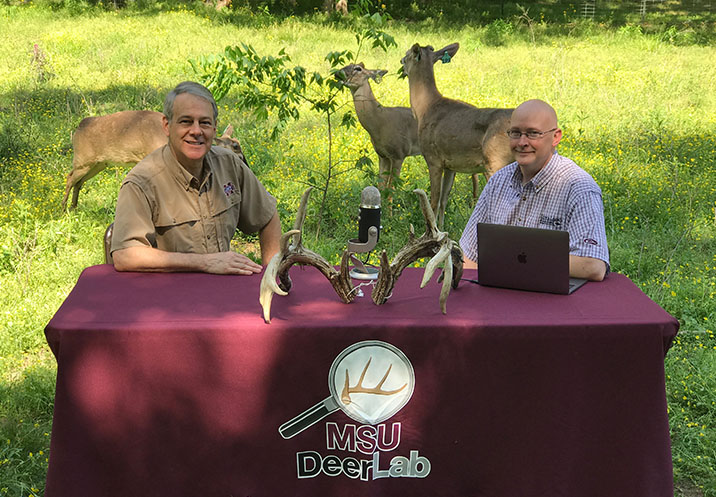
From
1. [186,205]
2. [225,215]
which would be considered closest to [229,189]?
[225,215]

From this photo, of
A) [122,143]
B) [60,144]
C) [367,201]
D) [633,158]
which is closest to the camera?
[367,201]

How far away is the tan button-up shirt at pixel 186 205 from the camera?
4047 millimetres

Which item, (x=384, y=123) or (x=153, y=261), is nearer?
(x=153, y=261)

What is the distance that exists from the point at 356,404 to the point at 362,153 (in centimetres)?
671

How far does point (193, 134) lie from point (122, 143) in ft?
12.9

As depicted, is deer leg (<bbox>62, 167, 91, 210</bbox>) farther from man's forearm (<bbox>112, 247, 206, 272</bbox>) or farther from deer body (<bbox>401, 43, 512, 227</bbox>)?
man's forearm (<bbox>112, 247, 206, 272</bbox>)

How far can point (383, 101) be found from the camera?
1279cm

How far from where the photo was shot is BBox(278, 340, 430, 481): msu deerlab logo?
120 inches

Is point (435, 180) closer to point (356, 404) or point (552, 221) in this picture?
point (552, 221)

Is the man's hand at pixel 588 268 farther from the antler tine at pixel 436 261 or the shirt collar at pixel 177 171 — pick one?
the shirt collar at pixel 177 171

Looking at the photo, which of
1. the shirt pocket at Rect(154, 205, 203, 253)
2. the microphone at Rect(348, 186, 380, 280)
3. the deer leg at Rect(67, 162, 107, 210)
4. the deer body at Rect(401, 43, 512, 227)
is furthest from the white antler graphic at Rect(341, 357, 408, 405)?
the deer leg at Rect(67, 162, 107, 210)

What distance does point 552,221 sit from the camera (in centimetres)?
434

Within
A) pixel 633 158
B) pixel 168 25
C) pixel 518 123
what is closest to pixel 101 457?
pixel 518 123

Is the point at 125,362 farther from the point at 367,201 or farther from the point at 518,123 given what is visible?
the point at 518,123
